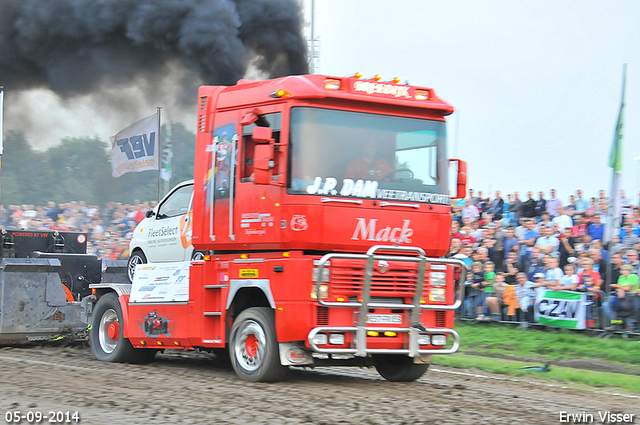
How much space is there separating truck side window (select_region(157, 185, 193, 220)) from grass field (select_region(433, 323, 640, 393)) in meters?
4.34

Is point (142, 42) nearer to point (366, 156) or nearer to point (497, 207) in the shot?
point (366, 156)

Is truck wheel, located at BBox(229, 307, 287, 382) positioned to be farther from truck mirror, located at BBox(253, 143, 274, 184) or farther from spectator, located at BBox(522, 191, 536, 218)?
spectator, located at BBox(522, 191, 536, 218)

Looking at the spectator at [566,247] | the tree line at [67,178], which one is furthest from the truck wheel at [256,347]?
the tree line at [67,178]

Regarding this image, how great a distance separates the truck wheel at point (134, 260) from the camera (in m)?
11.6

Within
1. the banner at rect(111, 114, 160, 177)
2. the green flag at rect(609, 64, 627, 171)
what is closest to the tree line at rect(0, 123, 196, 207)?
the banner at rect(111, 114, 160, 177)

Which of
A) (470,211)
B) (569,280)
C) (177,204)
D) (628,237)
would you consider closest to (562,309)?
(569,280)

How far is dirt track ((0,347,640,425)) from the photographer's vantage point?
6.68 meters

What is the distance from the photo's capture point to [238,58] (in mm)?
13172

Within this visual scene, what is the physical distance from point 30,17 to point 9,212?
36.8 ft

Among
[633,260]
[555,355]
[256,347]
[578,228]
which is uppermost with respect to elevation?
[578,228]

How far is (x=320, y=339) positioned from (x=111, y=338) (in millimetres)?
4235

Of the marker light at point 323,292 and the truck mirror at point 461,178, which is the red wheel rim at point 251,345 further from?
the truck mirror at point 461,178

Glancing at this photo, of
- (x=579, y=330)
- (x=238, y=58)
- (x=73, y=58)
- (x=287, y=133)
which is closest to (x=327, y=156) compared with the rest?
(x=287, y=133)

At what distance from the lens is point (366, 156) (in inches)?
342
